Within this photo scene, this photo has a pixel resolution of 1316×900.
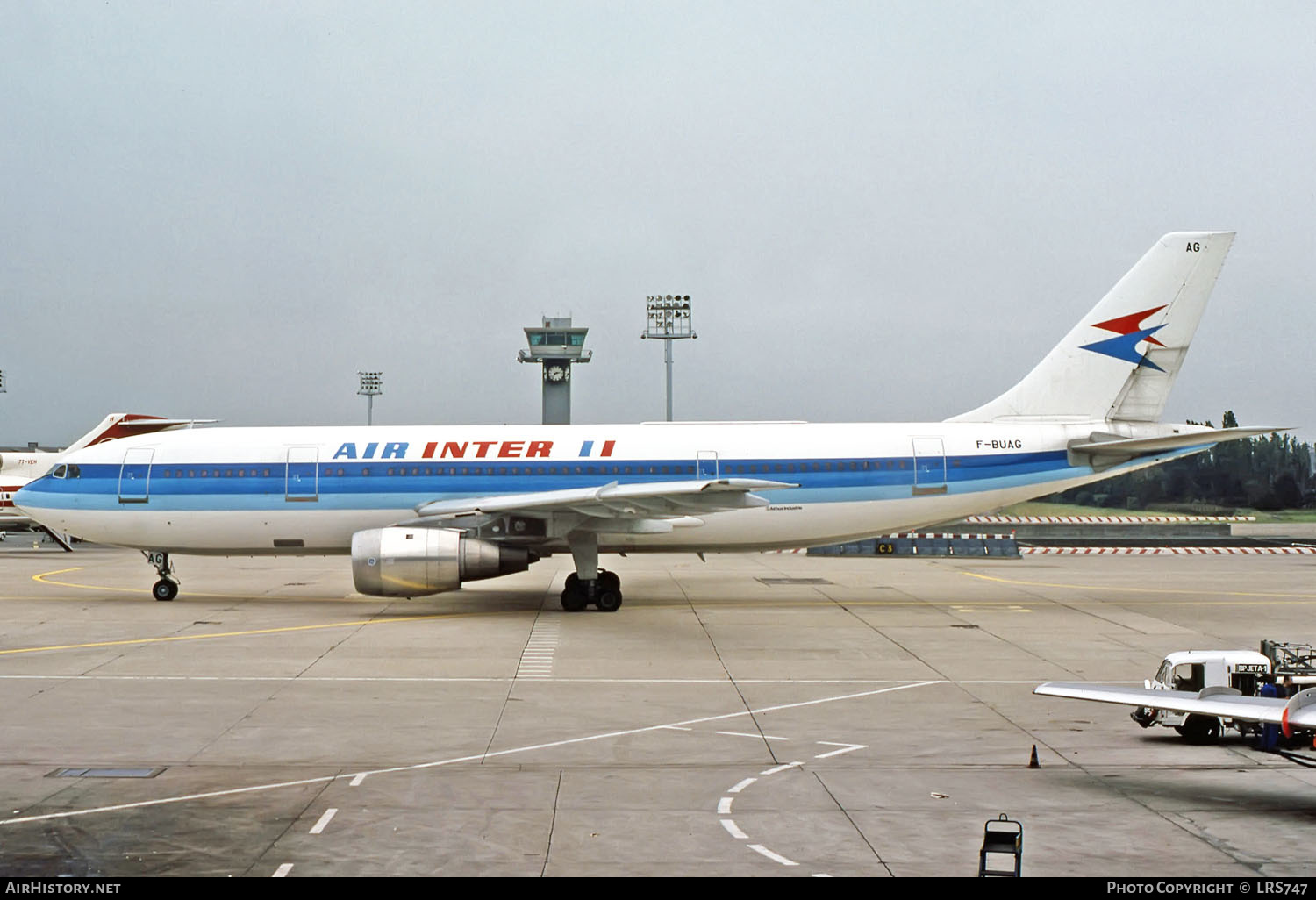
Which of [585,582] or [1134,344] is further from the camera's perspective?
[1134,344]

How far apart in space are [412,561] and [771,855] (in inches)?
602

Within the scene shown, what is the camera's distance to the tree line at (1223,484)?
2495 inches

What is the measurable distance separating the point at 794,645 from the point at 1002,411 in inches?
409

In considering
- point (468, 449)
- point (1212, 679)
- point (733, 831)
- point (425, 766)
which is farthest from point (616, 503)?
point (733, 831)

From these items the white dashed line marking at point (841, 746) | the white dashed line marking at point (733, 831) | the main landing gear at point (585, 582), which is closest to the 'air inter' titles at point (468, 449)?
the main landing gear at point (585, 582)

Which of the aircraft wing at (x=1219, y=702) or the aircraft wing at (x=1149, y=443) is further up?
the aircraft wing at (x=1149, y=443)

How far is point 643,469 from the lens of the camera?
25891 mm

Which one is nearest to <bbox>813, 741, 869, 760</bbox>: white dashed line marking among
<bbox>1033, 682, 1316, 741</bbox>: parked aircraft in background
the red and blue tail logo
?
<bbox>1033, 682, 1316, 741</bbox>: parked aircraft in background

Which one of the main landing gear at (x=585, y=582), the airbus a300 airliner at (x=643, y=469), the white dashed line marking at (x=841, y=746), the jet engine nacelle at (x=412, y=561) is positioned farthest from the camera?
the airbus a300 airliner at (x=643, y=469)

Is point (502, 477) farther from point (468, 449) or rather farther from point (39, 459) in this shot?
point (39, 459)

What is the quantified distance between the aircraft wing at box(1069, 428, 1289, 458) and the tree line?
3980 cm

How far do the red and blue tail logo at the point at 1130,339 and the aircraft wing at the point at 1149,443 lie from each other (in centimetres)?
194

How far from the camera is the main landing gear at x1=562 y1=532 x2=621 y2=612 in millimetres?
24812

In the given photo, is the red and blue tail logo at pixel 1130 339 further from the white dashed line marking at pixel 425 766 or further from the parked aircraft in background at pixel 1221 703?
the parked aircraft in background at pixel 1221 703
